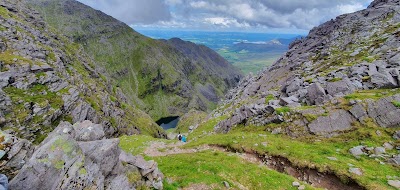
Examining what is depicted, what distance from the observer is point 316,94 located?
131 feet

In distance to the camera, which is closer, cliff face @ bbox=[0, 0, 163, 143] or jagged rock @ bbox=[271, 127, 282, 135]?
jagged rock @ bbox=[271, 127, 282, 135]

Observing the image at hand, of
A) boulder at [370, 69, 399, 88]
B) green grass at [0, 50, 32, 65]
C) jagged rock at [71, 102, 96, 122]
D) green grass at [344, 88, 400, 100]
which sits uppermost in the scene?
green grass at [0, 50, 32, 65]

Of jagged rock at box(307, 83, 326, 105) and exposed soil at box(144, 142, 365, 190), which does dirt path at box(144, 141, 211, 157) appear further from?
jagged rock at box(307, 83, 326, 105)

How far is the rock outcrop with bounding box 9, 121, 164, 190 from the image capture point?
12781mm

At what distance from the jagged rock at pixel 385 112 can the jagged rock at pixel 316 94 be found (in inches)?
309

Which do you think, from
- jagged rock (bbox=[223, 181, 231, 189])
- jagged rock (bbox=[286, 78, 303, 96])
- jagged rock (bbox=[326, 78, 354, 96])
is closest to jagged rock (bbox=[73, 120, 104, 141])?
jagged rock (bbox=[223, 181, 231, 189])

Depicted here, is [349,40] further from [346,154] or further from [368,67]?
[346,154]

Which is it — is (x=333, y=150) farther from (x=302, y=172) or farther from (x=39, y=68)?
(x=39, y=68)

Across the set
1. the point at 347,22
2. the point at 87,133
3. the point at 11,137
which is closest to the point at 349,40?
the point at 347,22

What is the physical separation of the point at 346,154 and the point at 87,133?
27204mm

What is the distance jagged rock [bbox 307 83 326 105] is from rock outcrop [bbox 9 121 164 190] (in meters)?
30.0

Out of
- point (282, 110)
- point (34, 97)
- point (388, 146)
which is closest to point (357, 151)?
point (388, 146)

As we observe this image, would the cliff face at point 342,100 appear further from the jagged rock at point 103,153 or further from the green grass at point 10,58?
the green grass at point 10,58

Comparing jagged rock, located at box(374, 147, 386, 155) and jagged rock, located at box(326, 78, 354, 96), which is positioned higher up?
jagged rock, located at box(326, 78, 354, 96)
